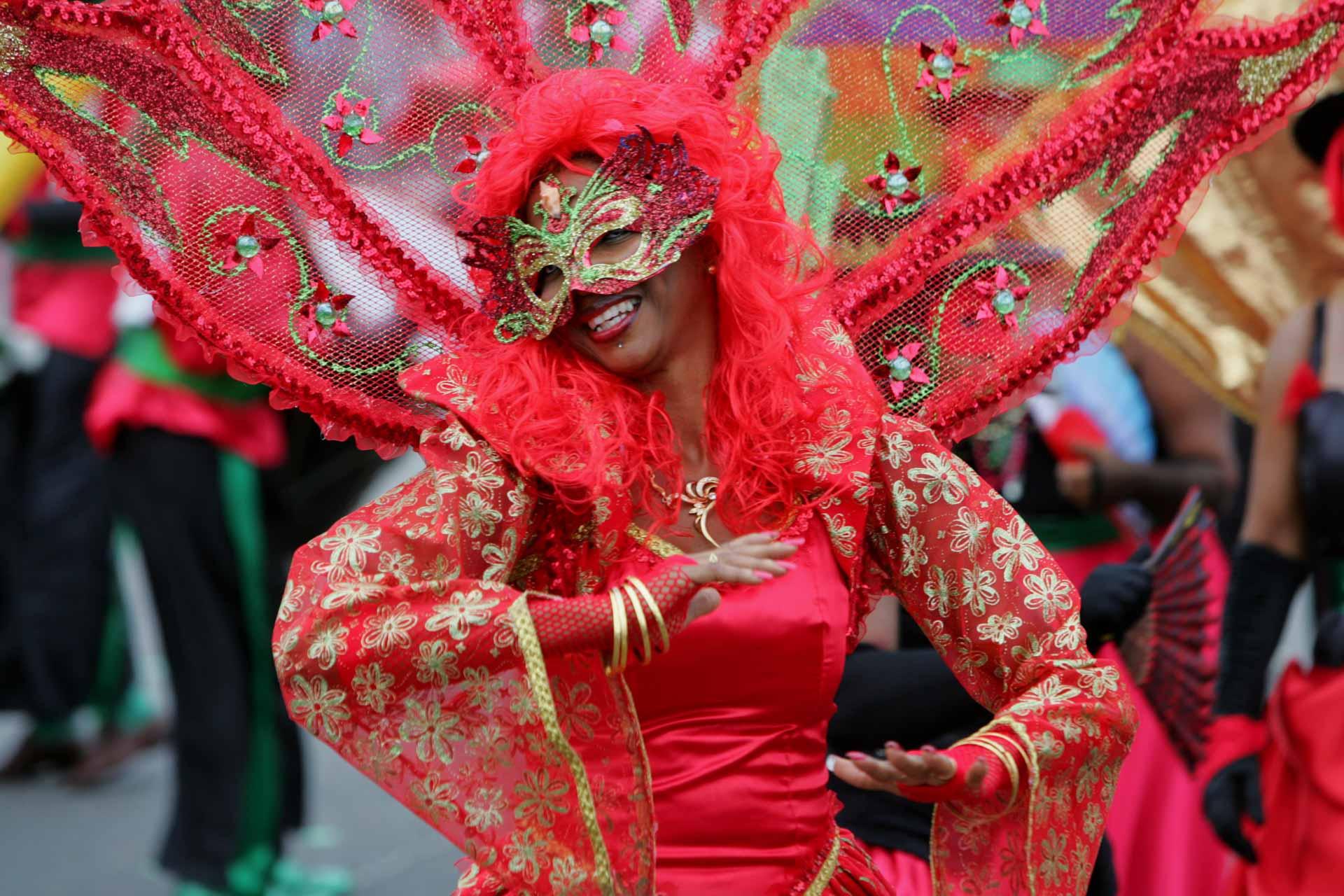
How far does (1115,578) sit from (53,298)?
3807 mm

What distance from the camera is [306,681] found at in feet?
6.21

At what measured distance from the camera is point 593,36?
2438 millimetres

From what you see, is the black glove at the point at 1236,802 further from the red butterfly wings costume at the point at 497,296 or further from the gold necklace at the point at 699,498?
the gold necklace at the point at 699,498

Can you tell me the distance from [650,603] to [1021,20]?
115cm

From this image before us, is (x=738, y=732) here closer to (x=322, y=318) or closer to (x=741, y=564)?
(x=741, y=564)

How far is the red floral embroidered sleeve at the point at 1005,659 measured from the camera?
81.2 inches

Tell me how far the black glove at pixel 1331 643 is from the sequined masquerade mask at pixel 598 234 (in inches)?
68.8

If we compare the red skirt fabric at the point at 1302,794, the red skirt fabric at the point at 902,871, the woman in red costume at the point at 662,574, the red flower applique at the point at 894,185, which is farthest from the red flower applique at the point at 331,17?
the red skirt fabric at the point at 1302,794

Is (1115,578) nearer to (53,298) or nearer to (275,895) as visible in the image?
(275,895)

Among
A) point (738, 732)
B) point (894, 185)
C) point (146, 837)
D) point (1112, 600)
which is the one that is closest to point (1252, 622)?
point (1112, 600)

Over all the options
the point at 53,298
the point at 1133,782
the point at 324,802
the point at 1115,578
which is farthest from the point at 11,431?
the point at 1115,578

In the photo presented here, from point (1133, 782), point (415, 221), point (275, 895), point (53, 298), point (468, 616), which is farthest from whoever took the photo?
point (53, 298)

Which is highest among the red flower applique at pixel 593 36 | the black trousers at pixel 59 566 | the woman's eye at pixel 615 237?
the red flower applique at pixel 593 36

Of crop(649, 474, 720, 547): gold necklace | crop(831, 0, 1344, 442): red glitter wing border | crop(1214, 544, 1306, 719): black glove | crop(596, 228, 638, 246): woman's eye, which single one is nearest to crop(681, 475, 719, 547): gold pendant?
crop(649, 474, 720, 547): gold necklace
